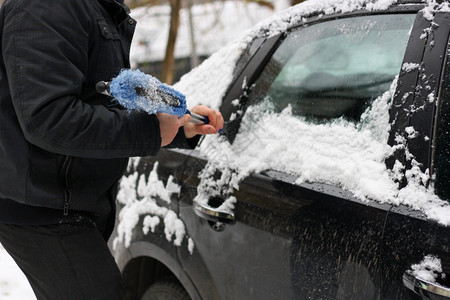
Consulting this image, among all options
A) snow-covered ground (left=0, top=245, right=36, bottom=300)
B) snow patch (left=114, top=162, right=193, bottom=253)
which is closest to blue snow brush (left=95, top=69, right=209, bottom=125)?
snow patch (left=114, top=162, right=193, bottom=253)

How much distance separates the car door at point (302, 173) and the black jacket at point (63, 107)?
1.36ft

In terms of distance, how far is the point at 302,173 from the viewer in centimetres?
149

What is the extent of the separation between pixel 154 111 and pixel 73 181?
34 cm

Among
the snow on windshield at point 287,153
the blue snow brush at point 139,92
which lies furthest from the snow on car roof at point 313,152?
the blue snow brush at point 139,92

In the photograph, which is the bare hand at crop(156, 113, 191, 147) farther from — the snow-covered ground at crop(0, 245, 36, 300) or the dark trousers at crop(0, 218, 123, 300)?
the snow-covered ground at crop(0, 245, 36, 300)

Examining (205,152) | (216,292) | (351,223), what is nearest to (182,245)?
(216,292)

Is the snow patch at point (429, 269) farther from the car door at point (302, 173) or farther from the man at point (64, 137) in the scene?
the man at point (64, 137)

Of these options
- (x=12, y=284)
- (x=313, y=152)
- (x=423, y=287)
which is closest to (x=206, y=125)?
(x=313, y=152)

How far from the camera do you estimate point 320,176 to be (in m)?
1.44

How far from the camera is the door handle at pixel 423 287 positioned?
107cm

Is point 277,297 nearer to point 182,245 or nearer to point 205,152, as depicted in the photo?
point 182,245

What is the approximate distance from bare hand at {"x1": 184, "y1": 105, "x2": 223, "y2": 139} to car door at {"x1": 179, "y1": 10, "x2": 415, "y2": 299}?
134mm

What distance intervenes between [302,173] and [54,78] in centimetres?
74

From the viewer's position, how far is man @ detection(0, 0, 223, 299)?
121 centimetres
